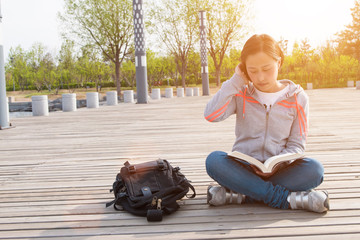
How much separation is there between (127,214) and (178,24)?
34.2 meters

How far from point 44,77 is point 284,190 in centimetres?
4962

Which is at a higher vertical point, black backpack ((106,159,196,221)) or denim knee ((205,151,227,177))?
denim knee ((205,151,227,177))

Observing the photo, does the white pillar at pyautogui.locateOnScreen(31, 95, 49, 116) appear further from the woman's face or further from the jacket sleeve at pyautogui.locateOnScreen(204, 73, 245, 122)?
the woman's face

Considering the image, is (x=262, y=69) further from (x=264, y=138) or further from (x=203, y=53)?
(x=203, y=53)

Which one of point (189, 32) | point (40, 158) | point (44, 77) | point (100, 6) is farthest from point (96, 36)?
point (40, 158)

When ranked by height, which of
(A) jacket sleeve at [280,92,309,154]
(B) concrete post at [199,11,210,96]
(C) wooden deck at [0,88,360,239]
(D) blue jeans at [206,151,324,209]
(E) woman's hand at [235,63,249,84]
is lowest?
(C) wooden deck at [0,88,360,239]

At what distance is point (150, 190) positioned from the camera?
281cm

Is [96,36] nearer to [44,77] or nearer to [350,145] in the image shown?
[44,77]

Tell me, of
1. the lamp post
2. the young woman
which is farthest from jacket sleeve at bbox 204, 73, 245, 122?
the lamp post

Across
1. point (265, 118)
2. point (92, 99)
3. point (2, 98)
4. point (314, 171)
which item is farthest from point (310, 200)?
point (92, 99)

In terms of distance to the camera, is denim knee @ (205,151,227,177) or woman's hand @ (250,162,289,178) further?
denim knee @ (205,151,227,177)

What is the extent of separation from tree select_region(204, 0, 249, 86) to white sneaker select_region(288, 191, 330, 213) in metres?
32.1

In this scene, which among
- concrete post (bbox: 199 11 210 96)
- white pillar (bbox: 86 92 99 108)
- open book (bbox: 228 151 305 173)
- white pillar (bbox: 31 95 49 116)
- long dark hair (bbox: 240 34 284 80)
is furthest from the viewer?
concrete post (bbox: 199 11 210 96)

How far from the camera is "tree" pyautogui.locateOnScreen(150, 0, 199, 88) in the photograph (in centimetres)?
3469
